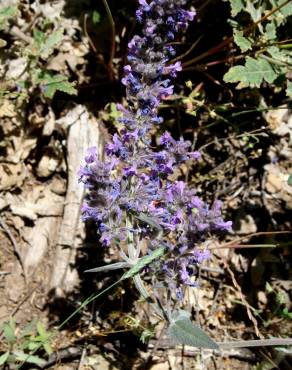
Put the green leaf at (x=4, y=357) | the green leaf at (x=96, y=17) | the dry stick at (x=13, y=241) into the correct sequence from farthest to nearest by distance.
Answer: the green leaf at (x=96, y=17)
the dry stick at (x=13, y=241)
the green leaf at (x=4, y=357)

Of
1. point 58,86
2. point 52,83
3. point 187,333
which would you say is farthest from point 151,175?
point 52,83

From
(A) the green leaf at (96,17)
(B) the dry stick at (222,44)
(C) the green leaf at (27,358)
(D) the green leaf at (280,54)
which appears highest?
(A) the green leaf at (96,17)

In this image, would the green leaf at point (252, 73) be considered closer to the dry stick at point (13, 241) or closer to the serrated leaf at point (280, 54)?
the serrated leaf at point (280, 54)

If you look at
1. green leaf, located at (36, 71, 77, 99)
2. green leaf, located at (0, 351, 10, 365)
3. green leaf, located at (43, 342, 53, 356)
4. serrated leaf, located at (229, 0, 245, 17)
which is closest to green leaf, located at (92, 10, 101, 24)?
green leaf, located at (36, 71, 77, 99)

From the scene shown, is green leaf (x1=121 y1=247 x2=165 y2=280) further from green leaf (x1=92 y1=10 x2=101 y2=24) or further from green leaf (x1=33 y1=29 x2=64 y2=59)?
green leaf (x1=92 y1=10 x2=101 y2=24)

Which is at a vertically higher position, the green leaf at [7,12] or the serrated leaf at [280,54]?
the green leaf at [7,12]

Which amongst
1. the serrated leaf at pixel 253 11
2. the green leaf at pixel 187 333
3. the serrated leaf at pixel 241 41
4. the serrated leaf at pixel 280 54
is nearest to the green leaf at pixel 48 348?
the green leaf at pixel 187 333
